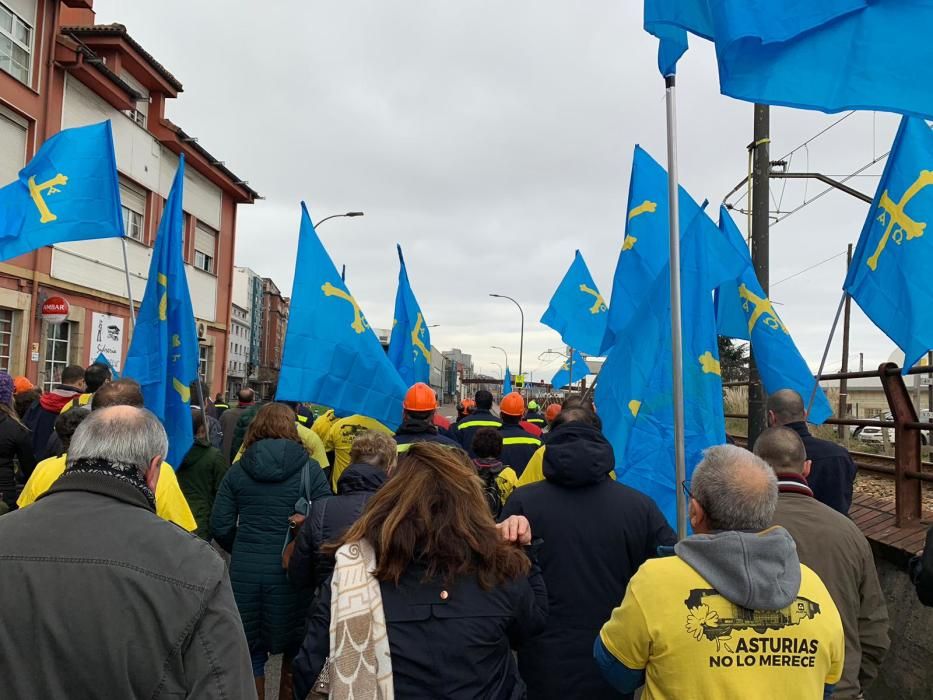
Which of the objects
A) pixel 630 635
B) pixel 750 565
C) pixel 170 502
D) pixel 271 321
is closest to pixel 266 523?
pixel 170 502

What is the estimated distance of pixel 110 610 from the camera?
1.71 metres

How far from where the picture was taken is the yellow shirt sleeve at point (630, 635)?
7.18 ft

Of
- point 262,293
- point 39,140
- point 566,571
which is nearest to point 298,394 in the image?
point 566,571

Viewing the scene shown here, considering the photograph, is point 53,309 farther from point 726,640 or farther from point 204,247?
point 726,640

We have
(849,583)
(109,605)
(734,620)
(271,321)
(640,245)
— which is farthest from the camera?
(271,321)

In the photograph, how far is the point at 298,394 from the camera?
5793 mm

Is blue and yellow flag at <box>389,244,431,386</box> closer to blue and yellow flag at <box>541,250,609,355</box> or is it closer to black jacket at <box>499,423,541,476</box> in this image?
black jacket at <box>499,423,541,476</box>

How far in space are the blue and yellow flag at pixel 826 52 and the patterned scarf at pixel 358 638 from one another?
2401 mm

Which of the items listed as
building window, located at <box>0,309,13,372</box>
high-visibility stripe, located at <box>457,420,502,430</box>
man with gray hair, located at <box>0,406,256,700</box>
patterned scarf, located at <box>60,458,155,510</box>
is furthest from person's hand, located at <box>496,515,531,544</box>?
building window, located at <box>0,309,13,372</box>

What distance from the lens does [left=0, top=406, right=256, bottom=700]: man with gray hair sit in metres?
1.68

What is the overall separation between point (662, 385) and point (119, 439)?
3182 millimetres

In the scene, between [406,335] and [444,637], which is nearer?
[444,637]

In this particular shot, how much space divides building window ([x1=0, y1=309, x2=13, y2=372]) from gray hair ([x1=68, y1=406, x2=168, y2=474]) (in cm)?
1643

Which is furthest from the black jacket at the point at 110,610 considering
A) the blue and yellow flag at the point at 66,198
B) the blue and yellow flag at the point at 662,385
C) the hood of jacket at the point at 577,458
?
the blue and yellow flag at the point at 66,198
